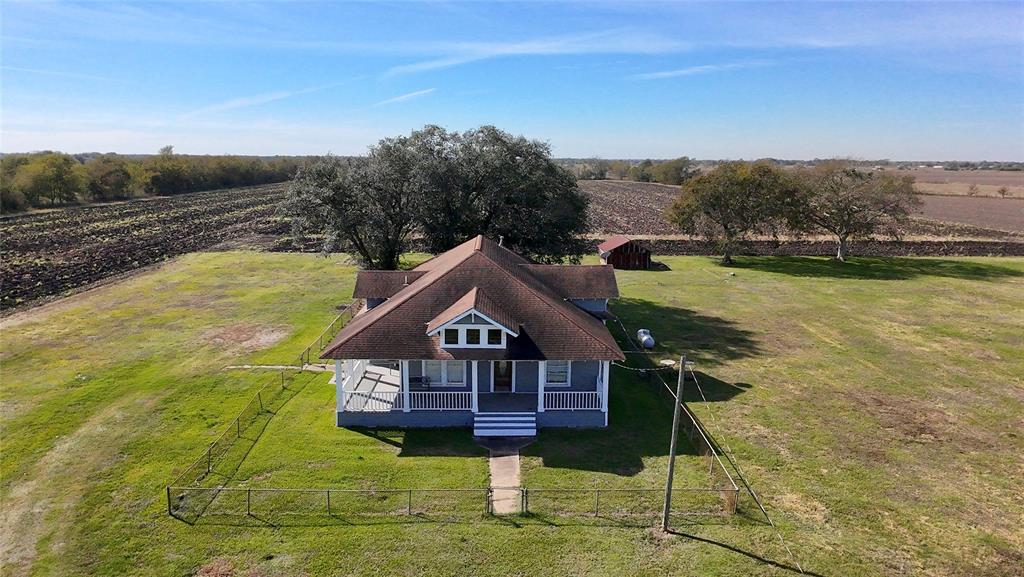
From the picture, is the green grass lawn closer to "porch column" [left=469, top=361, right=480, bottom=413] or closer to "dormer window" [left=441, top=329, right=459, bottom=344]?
"porch column" [left=469, top=361, right=480, bottom=413]

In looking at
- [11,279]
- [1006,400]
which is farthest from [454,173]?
[11,279]

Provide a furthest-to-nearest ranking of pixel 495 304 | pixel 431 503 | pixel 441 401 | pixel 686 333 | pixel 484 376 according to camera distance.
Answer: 1. pixel 686 333
2. pixel 484 376
3. pixel 495 304
4. pixel 441 401
5. pixel 431 503

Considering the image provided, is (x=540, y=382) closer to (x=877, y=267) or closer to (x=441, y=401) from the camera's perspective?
(x=441, y=401)

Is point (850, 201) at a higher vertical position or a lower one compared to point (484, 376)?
higher

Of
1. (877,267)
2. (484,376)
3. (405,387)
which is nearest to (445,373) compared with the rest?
(484,376)

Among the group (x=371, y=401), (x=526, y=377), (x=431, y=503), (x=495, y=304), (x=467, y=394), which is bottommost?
(x=431, y=503)
